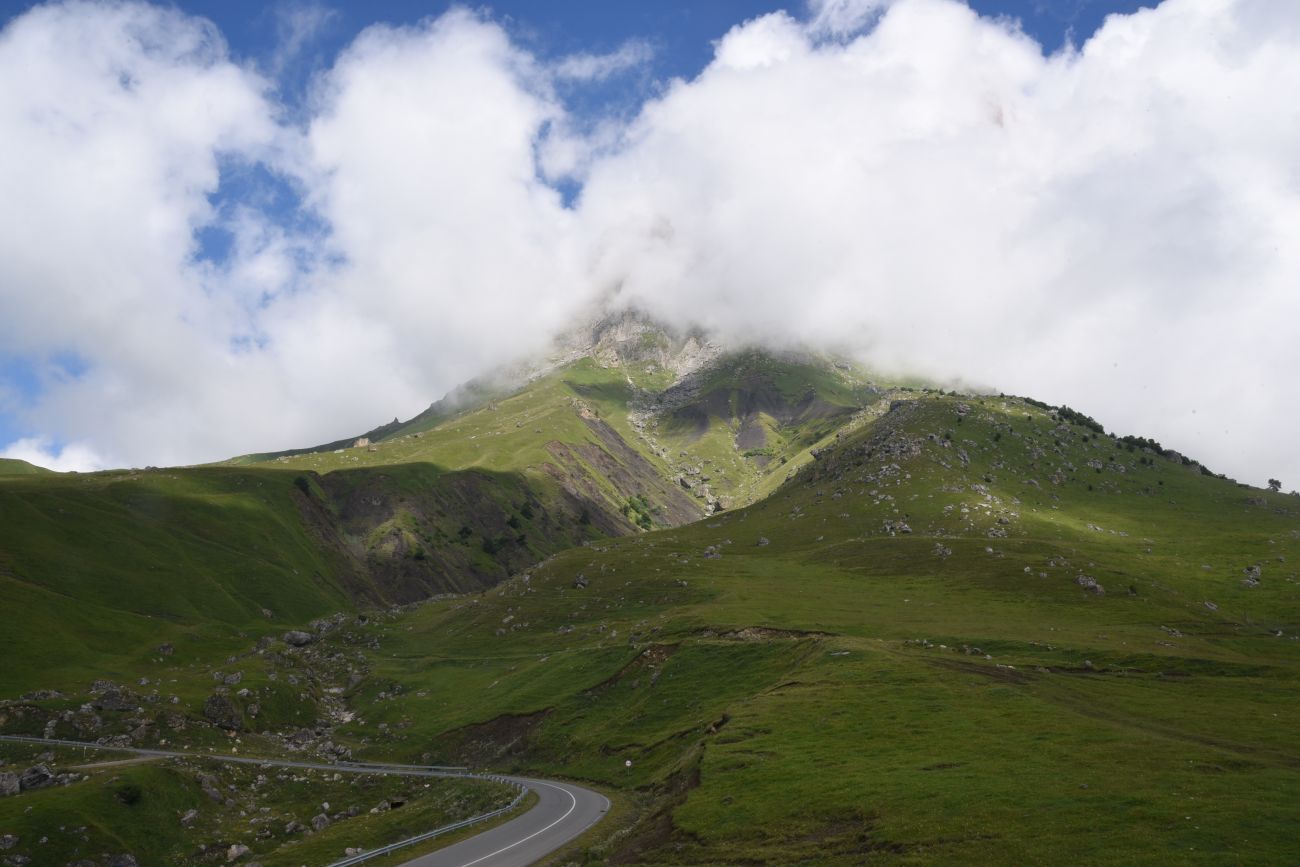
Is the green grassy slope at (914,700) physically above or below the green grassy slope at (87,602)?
below

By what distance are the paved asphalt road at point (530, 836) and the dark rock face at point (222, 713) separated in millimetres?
68871

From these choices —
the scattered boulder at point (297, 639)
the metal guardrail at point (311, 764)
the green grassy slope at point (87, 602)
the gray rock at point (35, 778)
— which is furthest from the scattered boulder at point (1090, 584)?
the green grassy slope at point (87, 602)

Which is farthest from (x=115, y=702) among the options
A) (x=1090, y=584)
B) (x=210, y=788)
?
(x=1090, y=584)

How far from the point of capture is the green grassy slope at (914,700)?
4256cm

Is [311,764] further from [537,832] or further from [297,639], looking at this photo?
[297,639]

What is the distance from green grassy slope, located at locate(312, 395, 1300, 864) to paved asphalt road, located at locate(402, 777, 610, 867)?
19.9ft

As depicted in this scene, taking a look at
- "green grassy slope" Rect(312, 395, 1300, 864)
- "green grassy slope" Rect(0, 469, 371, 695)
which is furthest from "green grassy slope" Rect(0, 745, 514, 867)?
"green grassy slope" Rect(0, 469, 371, 695)

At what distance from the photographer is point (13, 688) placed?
398 ft

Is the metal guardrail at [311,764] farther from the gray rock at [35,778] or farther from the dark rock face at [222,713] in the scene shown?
the gray rock at [35,778]

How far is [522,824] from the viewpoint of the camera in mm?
68938

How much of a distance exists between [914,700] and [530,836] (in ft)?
126

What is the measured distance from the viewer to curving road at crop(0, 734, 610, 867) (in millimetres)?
58025

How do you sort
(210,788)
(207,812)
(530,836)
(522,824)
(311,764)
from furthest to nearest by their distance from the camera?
(311,764)
(210,788)
(207,812)
(522,824)
(530,836)

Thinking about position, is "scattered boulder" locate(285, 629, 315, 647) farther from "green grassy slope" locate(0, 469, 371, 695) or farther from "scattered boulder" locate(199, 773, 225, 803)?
"scattered boulder" locate(199, 773, 225, 803)
